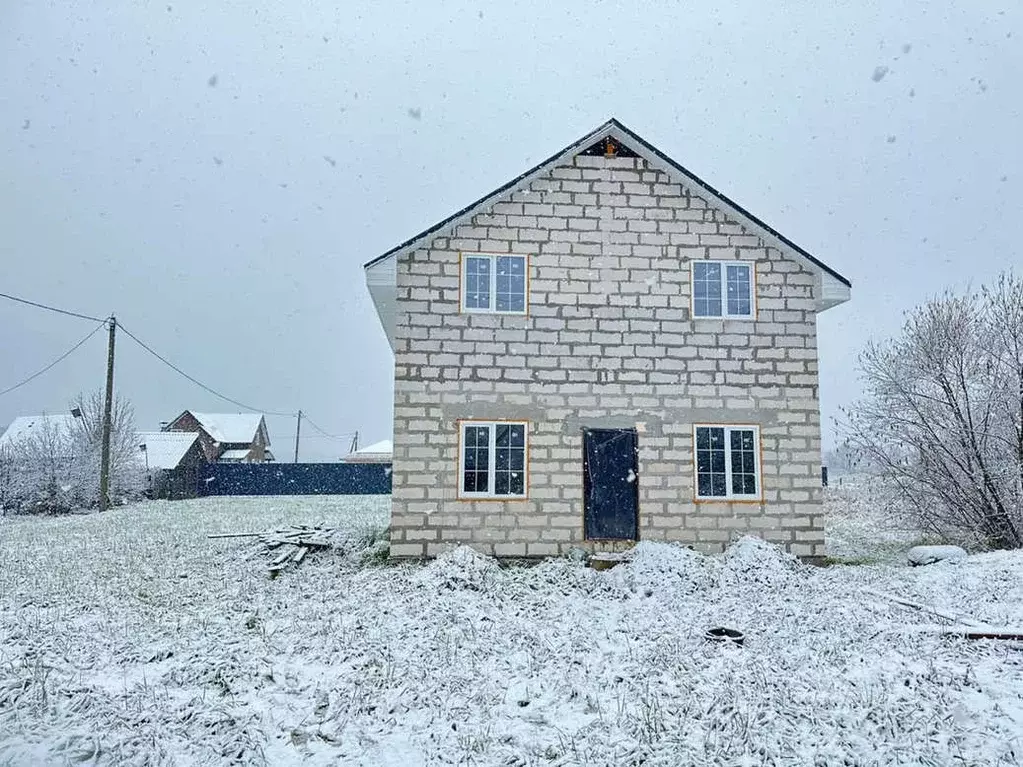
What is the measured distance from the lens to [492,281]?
13398 millimetres

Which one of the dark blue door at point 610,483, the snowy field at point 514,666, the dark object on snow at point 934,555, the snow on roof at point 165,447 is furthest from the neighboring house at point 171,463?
the dark object on snow at point 934,555

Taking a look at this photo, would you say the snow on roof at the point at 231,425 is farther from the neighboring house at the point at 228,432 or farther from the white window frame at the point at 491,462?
the white window frame at the point at 491,462

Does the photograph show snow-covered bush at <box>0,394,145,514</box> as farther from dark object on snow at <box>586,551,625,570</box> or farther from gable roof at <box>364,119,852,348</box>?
dark object on snow at <box>586,551,625,570</box>

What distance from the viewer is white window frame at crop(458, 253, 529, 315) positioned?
13.3 meters

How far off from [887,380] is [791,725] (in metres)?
15.3

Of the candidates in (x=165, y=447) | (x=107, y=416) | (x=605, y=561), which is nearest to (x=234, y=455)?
(x=165, y=447)

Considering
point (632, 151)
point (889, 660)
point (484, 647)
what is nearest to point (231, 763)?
point (484, 647)

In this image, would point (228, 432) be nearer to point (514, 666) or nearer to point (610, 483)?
point (610, 483)

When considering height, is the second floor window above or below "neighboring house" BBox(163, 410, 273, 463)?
above

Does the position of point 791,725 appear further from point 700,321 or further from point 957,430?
point 957,430

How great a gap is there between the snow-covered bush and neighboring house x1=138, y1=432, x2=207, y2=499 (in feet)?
6.03

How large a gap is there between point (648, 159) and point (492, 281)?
158 inches

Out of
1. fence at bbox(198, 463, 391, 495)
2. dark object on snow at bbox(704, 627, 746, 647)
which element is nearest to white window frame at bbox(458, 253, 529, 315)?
dark object on snow at bbox(704, 627, 746, 647)

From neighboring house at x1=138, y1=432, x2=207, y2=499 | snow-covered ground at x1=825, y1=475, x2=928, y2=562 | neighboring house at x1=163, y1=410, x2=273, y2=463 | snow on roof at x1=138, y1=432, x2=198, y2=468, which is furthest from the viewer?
neighboring house at x1=163, y1=410, x2=273, y2=463
